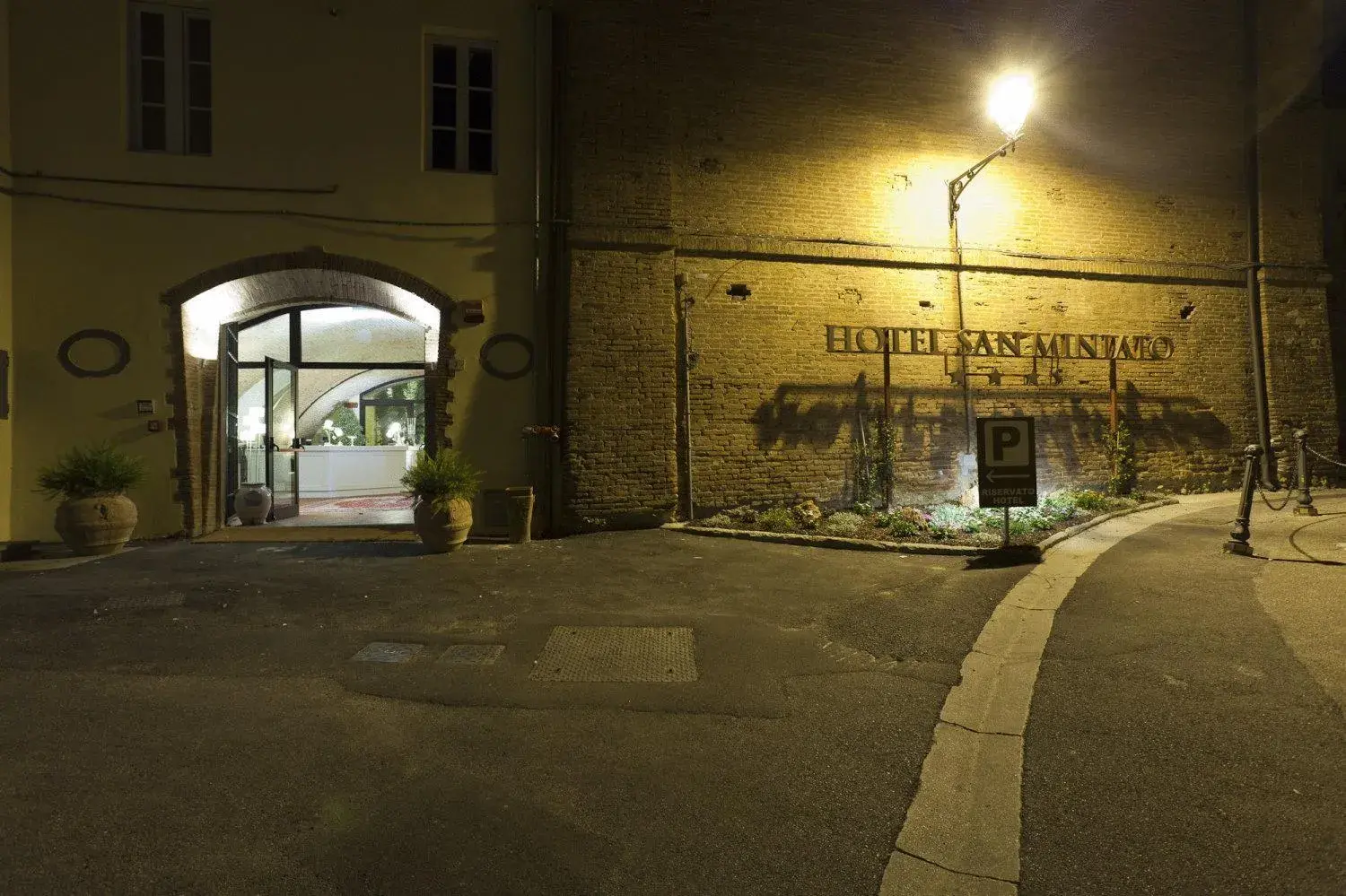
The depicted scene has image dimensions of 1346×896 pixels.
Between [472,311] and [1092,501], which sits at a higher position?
[472,311]

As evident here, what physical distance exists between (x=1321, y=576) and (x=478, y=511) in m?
8.69

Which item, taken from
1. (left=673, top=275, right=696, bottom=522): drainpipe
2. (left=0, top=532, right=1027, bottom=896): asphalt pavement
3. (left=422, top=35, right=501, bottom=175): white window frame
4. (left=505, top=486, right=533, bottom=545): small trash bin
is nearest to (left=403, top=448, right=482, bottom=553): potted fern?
(left=505, top=486, right=533, bottom=545): small trash bin

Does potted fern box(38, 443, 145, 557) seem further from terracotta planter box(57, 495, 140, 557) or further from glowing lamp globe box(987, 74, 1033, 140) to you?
glowing lamp globe box(987, 74, 1033, 140)

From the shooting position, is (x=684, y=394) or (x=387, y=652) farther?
(x=684, y=394)

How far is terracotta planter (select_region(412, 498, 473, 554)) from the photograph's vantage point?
306 inches

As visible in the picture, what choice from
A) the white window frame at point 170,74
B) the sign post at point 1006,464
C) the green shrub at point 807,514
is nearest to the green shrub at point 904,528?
the green shrub at point 807,514

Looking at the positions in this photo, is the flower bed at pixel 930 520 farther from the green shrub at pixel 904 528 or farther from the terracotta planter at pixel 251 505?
the terracotta planter at pixel 251 505

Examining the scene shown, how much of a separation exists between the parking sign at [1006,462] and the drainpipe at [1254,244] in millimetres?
7732

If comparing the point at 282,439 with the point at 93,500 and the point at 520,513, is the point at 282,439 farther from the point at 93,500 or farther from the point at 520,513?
the point at 520,513

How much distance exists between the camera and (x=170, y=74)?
8.93 m

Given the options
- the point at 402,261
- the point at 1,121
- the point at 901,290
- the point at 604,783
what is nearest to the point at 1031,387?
the point at 901,290

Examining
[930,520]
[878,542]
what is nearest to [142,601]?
[878,542]

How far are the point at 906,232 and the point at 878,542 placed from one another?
5.30m

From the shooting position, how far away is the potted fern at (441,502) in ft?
25.6
